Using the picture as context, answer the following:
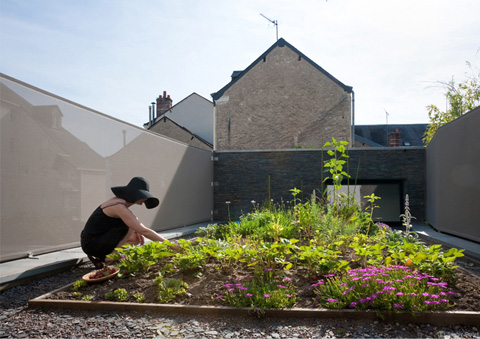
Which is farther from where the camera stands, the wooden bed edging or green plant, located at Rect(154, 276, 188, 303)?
green plant, located at Rect(154, 276, 188, 303)

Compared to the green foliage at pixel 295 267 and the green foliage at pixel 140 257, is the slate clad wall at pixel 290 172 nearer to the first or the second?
the green foliage at pixel 295 267

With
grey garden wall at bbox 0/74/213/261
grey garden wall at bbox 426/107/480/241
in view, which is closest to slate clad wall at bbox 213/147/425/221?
grey garden wall at bbox 426/107/480/241

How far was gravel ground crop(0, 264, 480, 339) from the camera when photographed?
2.43 meters

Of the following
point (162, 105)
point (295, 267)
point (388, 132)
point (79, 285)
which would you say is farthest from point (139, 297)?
point (388, 132)

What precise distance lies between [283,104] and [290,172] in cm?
430

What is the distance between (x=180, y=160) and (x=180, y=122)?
1261 centimetres

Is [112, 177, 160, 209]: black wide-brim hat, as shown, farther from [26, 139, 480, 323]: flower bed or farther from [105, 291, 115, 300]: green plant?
[105, 291, 115, 300]: green plant

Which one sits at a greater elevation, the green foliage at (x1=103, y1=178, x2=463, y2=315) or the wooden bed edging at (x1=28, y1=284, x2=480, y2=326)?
the green foliage at (x1=103, y1=178, x2=463, y2=315)

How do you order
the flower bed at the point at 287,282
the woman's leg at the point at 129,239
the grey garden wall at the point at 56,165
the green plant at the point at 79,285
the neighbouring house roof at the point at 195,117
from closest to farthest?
the flower bed at the point at 287,282 < the green plant at the point at 79,285 < the woman's leg at the point at 129,239 < the grey garden wall at the point at 56,165 < the neighbouring house roof at the point at 195,117

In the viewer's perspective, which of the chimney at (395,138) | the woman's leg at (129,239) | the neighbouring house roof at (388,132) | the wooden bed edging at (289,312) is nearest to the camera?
the wooden bed edging at (289,312)

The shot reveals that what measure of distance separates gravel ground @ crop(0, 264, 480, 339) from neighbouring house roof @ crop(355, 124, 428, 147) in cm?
2396

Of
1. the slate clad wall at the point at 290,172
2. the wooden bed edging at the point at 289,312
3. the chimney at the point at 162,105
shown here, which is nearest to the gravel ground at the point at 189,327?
the wooden bed edging at the point at 289,312

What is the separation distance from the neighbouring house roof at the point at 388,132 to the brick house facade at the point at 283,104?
466 inches

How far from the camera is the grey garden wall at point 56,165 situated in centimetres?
453
